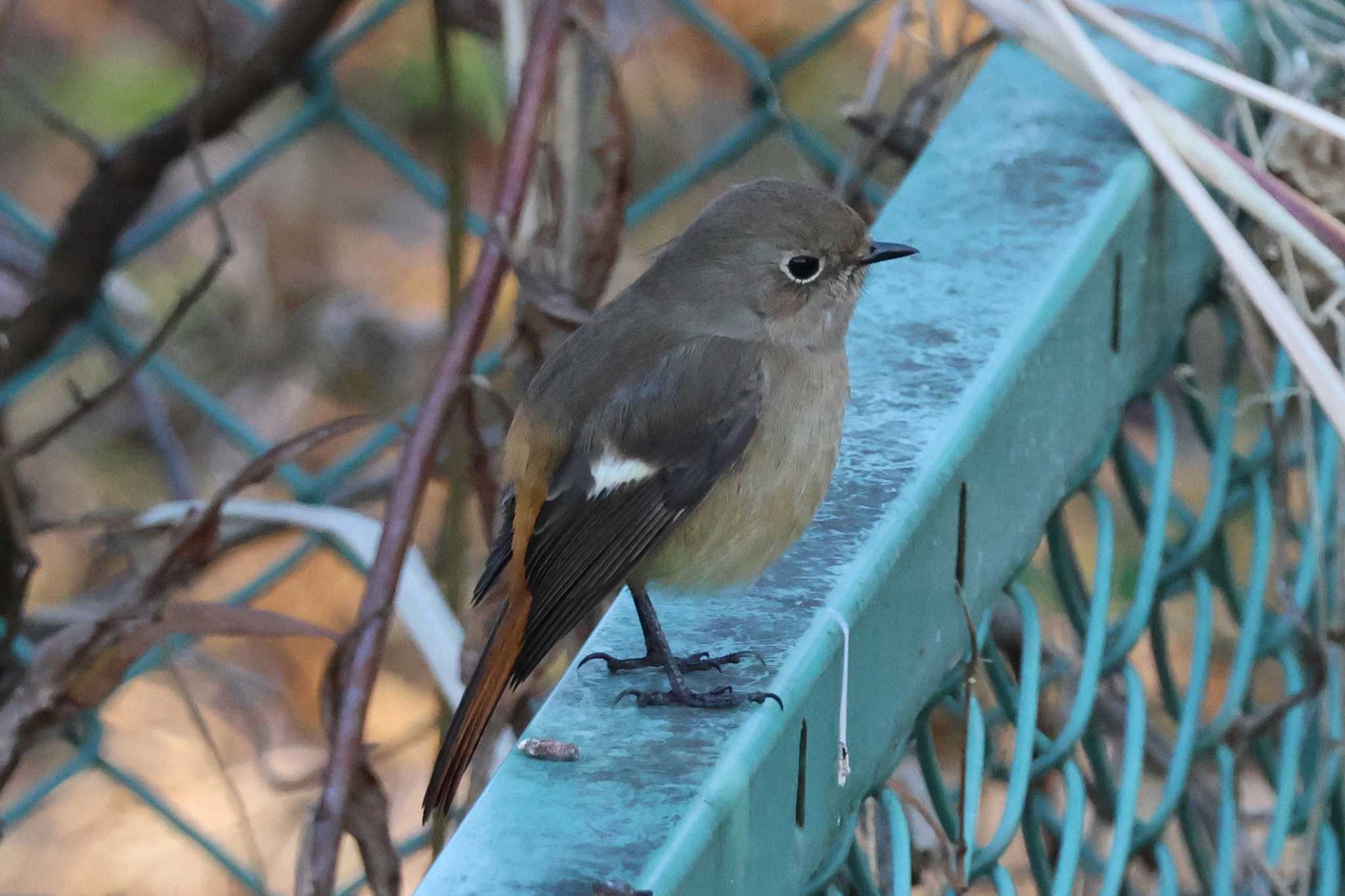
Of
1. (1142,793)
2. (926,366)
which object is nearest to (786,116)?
(926,366)

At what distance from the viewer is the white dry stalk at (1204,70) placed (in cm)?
176

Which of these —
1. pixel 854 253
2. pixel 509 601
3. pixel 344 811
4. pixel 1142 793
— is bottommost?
pixel 1142 793

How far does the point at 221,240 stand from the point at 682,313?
0.57m

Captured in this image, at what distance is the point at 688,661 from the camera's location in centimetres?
147

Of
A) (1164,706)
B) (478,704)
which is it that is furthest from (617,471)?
(1164,706)

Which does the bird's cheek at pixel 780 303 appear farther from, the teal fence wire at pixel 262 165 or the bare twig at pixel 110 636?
the teal fence wire at pixel 262 165

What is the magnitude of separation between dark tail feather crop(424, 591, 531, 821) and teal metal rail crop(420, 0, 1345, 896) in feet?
0.40

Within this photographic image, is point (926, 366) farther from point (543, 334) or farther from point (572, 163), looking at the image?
point (572, 163)

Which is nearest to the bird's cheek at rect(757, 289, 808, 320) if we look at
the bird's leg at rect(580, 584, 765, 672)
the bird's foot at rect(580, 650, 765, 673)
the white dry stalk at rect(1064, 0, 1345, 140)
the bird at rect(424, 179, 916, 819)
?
the bird at rect(424, 179, 916, 819)

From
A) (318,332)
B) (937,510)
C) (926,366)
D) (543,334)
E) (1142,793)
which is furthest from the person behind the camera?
(318,332)

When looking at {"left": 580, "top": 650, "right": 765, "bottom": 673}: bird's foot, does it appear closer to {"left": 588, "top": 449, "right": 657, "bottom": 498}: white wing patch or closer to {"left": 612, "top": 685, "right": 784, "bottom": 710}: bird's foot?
{"left": 612, "top": 685, "right": 784, "bottom": 710}: bird's foot

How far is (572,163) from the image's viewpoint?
7.77ft

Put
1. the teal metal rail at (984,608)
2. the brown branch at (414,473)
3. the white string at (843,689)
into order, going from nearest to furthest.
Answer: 1. the teal metal rail at (984,608)
2. the white string at (843,689)
3. the brown branch at (414,473)

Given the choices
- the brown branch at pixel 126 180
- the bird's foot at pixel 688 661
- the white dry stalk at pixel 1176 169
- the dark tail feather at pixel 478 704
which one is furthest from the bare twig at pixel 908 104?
the bird's foot at pixel 688 661
